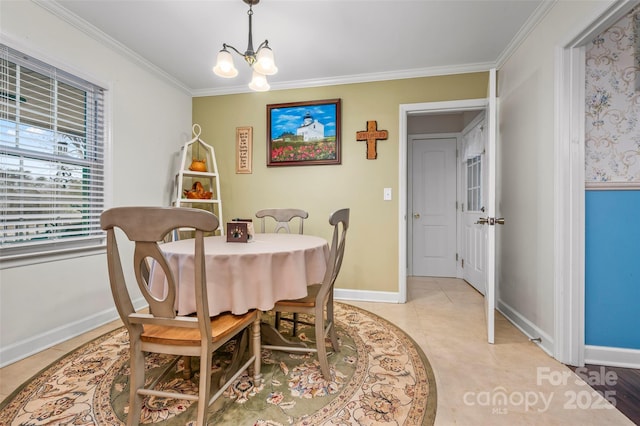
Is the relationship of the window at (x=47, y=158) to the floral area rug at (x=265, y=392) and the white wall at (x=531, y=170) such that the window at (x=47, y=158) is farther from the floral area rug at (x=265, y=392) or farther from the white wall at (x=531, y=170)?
the white wall at (x=531, y=170)

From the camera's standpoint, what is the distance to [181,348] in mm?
1153

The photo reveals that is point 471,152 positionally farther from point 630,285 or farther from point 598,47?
point 630,285

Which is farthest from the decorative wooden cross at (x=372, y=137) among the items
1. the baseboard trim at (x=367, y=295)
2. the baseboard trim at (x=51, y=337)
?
the baseboard trim at (x=51, y=337)

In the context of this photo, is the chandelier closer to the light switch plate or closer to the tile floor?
the light switch plate

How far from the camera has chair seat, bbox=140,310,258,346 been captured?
3.76 feet

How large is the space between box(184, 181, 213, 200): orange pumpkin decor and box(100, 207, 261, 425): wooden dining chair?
206 centimetres

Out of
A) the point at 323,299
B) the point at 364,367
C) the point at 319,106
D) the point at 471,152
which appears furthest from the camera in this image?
the point at 471,152

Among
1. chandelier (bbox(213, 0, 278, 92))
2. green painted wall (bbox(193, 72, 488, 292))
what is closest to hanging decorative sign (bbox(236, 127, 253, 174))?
green painted wall (bbox(193, 72, 488, 292))

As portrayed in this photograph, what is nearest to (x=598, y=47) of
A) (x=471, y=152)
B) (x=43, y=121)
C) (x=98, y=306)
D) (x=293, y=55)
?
(x=471, y=152)

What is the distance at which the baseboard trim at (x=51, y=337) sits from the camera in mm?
1765

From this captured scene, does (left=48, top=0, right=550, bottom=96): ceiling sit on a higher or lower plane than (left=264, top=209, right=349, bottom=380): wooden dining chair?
higher

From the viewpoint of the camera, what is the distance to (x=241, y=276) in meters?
1.35

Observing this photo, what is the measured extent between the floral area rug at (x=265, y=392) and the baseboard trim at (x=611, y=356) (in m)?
1.02

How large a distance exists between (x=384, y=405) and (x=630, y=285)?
169 centimetres
